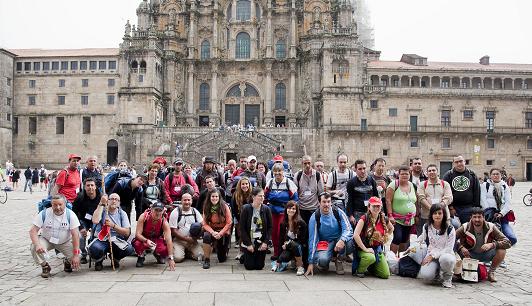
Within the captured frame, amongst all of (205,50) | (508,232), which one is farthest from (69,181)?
(205,50)

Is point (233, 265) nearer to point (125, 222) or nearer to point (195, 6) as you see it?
point (125, 222)

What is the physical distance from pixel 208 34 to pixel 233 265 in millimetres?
53318

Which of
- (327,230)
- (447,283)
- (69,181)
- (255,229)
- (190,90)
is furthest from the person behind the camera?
(190,90)

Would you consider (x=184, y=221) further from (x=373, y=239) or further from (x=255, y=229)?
(x=373, y=239)

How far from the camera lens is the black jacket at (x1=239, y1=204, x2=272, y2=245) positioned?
10852 millimetres

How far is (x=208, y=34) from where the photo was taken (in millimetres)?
61125

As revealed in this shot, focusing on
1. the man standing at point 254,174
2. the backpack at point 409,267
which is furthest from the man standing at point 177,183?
the backpack at point 409,267

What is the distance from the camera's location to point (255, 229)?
11.0 metres

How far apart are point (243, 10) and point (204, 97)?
1206cm

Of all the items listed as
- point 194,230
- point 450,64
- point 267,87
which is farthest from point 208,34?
point 194,230

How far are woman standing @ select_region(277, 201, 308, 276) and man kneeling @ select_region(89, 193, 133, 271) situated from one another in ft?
11.3

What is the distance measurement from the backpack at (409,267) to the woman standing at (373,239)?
407mm

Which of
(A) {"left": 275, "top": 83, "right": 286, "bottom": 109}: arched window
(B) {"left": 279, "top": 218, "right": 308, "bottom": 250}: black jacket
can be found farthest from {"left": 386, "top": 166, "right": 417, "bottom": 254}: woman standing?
(A) {"left": 275, "top": 83, "right": 286, "bottom": 109}: arched window

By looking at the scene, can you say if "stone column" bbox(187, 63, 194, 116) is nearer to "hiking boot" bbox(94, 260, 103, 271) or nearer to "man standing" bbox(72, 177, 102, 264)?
"man standing" bbox(72, 177, 102, 264)
